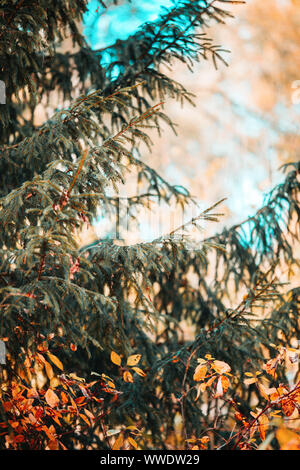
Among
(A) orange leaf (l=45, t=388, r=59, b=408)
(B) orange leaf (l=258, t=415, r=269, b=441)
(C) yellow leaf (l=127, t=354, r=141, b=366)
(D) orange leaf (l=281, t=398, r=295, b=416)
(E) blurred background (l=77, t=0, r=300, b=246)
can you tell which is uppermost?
(E) blurred background (l=77, t=0, r=300, b=246)

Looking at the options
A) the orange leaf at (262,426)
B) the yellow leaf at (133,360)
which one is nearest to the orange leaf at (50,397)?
the yellow leaf at (133,360)

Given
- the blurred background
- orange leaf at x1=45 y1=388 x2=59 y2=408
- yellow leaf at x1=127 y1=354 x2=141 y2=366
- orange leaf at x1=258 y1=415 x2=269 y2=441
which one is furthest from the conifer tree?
the blurred background

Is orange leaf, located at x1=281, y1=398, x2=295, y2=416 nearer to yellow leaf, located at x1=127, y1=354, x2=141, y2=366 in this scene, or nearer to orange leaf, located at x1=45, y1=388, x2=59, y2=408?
yellow leaf, located at x1=127, y1=354, x2=141, y2=366

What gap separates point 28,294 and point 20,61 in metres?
1.44

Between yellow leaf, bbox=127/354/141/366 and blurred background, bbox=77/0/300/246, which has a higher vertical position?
blurred background, bbox=77/0/300/246

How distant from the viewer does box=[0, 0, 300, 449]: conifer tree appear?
1924 millimetres

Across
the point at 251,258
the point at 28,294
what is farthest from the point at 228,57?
the point at 28,294

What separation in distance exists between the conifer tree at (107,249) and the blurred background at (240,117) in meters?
2.70

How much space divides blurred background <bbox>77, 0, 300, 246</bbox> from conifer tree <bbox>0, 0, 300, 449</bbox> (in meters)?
2.70

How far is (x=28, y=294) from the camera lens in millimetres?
1706

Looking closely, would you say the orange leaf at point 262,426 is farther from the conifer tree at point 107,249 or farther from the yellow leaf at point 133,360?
the yellow leaf at point 133,360

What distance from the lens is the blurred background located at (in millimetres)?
6137

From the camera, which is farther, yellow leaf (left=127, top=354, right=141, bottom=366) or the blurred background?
the blurred background

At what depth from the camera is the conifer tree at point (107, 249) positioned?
75.7 inches
